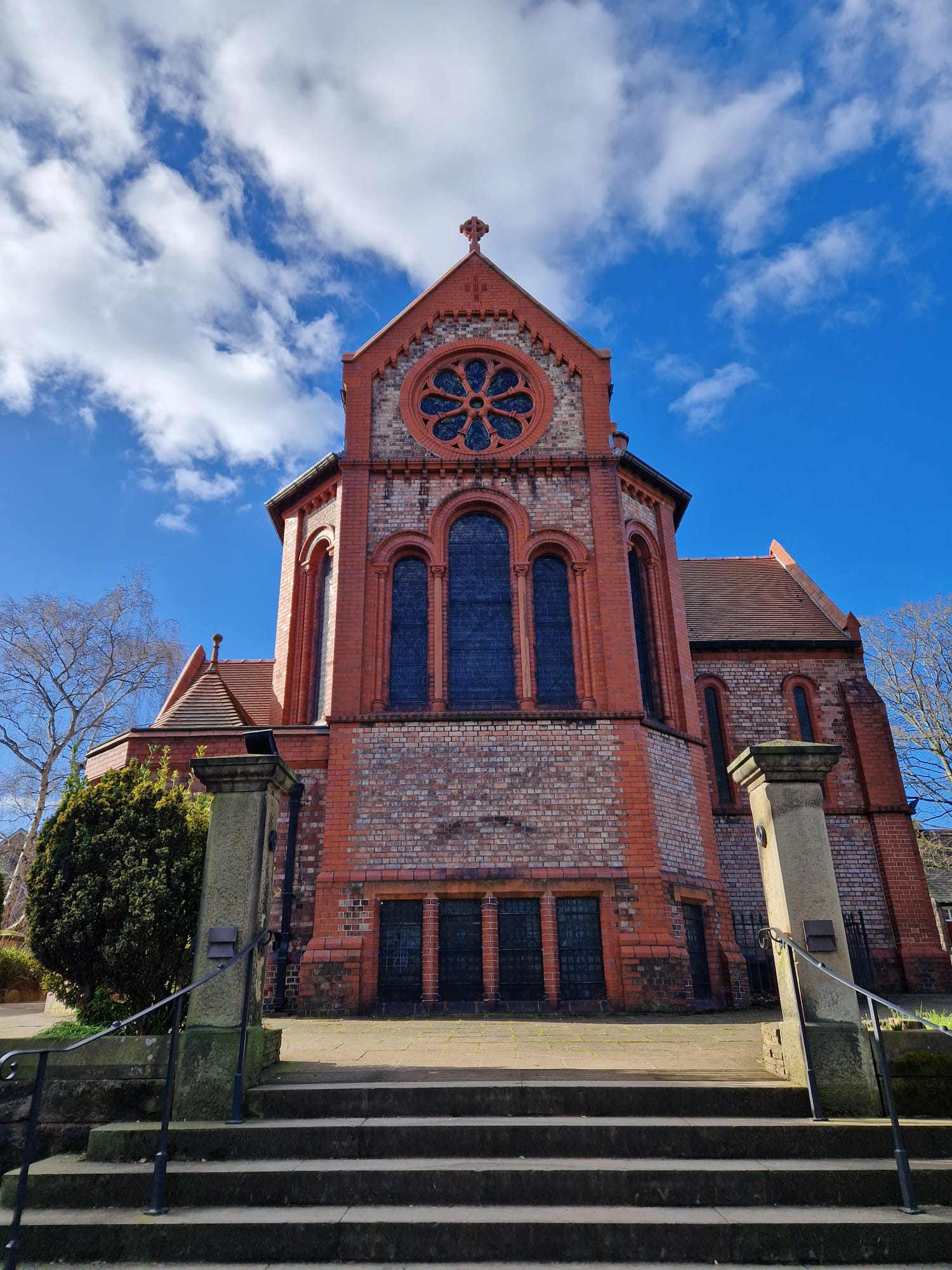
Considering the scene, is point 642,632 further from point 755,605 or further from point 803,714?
point 755,605

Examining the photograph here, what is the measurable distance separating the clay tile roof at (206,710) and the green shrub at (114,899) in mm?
7959

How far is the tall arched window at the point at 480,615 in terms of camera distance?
1496cm

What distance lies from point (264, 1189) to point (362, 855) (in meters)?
8.53

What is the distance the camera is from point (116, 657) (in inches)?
1120

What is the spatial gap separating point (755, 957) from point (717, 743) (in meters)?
4.76

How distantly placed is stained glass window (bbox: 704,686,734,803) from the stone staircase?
12915 millimetres

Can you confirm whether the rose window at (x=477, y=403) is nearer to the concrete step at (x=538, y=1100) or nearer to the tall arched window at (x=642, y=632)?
the tall arched window at (x=642, y=632)

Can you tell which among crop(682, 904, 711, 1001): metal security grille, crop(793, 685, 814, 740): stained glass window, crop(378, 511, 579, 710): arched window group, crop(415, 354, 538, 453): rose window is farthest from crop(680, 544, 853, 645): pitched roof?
crop(682, 904, 711, 1001): metal security grille

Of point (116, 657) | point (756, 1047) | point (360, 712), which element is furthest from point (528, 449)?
point (116, 657)

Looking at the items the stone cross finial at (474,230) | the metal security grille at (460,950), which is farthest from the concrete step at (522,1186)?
the stone cross finial at (474,230)

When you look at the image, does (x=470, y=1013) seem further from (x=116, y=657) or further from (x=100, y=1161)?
(x=116, y=657)

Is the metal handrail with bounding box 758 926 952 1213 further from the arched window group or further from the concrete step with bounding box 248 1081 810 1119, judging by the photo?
the arched window group

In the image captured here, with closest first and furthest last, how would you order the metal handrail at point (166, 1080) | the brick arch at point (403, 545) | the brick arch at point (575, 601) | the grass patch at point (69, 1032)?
the metal handrail at point (166, 1080), the grass patch at point (69, 1032), the brick arch at point (575, 601), the brick arch at point (403, 545)

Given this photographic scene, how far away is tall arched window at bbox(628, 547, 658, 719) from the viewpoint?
1630 cm
